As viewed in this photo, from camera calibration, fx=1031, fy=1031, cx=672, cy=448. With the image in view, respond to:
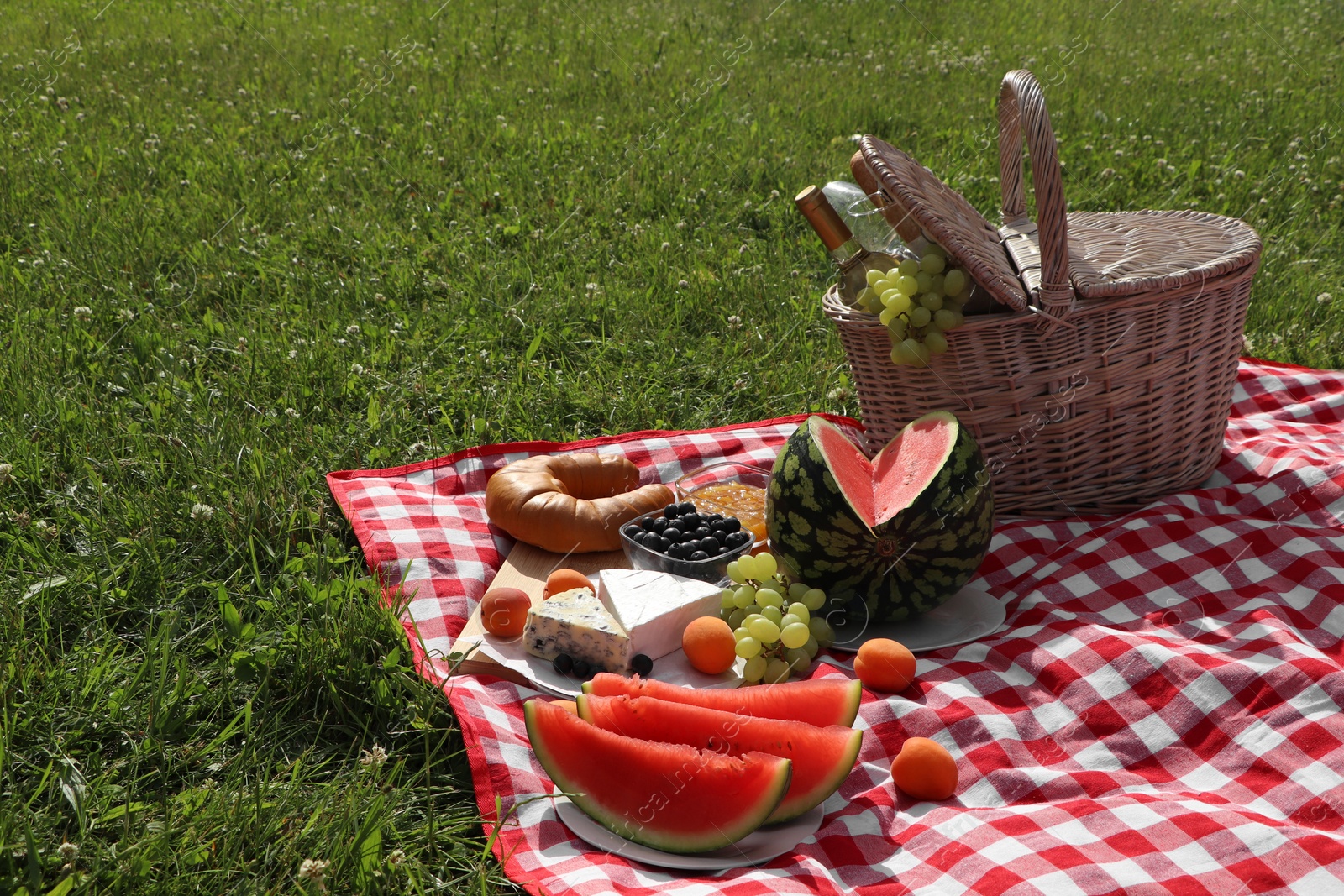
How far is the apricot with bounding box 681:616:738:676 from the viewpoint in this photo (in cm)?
256

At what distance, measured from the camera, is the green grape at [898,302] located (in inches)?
116

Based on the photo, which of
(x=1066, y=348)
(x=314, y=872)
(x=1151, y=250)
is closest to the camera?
(x=314, y=872)

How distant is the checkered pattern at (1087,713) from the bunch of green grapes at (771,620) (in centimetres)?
11

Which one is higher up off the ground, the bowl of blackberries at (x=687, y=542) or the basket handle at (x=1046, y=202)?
the basket handle at (x=1046, y=202)

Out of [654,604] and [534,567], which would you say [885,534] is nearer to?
[654,604]

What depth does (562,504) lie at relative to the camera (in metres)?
3.20

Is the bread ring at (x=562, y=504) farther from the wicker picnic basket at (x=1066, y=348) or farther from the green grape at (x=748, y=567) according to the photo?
the wicker picnic basket at (x=1066, y=348)

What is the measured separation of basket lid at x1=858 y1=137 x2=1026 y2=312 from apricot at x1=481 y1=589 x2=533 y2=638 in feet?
4.97

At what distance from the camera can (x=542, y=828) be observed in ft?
6.93

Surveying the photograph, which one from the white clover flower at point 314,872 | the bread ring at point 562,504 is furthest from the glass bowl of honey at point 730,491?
the white clover flower at point 314,872

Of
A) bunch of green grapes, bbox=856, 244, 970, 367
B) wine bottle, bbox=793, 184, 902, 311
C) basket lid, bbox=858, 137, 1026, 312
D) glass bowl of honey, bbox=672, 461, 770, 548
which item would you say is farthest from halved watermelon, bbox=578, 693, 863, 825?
wine bottle, bbox=793, 184, 902, 311

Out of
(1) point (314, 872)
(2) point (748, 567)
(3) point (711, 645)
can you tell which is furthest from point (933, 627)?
(1) point (314, 872)

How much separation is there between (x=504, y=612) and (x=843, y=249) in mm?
1599

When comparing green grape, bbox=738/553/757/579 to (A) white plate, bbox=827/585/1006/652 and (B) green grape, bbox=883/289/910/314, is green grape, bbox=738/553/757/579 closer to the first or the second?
(A) white plate, bbox=827/585/1006/652
